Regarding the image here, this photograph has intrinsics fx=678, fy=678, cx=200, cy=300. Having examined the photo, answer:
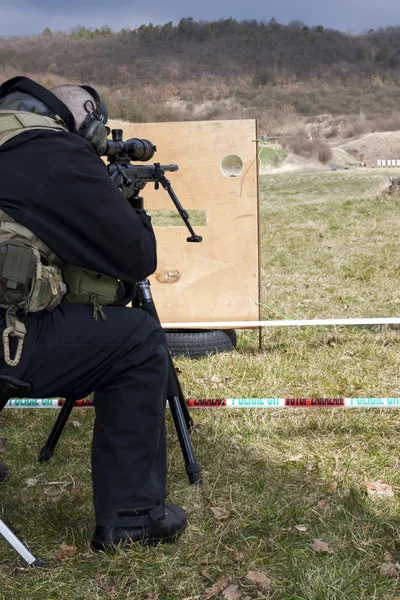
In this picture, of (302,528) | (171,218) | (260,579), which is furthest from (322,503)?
(171,218)

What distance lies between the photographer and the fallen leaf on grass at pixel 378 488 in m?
3.37

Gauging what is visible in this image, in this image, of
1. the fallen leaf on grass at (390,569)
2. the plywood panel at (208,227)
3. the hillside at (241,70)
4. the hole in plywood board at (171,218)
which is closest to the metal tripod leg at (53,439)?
the fallen leaf on grass at (390,569)

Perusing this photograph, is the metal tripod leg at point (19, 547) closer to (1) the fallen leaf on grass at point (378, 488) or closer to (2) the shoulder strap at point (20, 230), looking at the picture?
(2) the shoulder strap at point (20, 230)

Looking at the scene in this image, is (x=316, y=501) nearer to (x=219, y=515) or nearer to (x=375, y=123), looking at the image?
(x=219, y=515)

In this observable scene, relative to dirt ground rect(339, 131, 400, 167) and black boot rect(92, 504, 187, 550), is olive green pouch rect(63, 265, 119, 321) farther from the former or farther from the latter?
dirt ground rect(339, 131, 400, 167)

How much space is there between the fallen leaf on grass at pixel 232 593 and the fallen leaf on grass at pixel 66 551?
70cm

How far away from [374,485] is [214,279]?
8.49ft

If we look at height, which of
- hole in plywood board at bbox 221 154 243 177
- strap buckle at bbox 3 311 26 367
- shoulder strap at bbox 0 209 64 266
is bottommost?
strap buckle at bbox 3 311 26 367

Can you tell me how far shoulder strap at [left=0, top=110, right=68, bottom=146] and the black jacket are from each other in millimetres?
32

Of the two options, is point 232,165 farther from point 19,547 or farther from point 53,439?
point 19,547

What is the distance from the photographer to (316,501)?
333cm

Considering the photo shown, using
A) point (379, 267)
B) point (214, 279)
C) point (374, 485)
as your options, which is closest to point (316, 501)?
point (374, 485)

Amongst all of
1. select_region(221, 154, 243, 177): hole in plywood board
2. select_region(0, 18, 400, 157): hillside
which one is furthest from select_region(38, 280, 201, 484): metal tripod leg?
select_region(0, 18, 400, 157): hillside

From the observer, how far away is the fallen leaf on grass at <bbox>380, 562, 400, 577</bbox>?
108 inches
